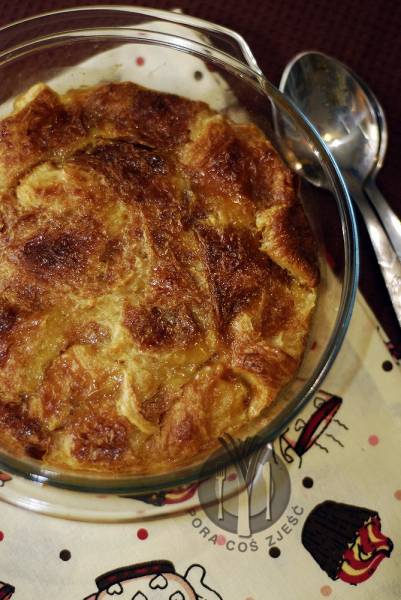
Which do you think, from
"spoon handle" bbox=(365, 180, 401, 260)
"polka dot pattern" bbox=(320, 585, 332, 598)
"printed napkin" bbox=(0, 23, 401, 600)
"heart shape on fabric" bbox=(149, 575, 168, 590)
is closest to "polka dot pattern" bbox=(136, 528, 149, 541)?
"printed napkin" bbox=(0, 23, 401, 600)

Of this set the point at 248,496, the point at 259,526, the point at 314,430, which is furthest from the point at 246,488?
the point at 314,430

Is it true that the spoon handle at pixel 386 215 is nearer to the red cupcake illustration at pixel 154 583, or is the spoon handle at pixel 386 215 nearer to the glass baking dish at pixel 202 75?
the glass baking dish at pixel 202 75

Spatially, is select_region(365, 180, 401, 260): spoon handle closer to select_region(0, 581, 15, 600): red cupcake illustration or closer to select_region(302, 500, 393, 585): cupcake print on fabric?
select_region(302, 500, 393, 585): cupcake print on fabric

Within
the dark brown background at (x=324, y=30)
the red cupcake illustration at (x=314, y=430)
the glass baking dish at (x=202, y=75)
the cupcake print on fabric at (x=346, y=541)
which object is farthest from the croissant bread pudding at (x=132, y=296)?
the dark brown background at (x=324, y=30)

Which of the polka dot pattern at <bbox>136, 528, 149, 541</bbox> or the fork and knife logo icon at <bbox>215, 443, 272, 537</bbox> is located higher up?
the fork and knife logo icon at <bbox>215, 443, 272, 537</bbox>

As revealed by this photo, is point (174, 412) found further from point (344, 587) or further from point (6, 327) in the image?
point (344, 587)

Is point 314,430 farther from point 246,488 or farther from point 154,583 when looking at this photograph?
point 154,583
